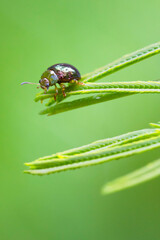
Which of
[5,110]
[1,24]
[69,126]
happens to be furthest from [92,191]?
[1,24]

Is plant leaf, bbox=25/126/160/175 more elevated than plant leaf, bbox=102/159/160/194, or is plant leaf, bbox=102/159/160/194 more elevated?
plant leaf, bbox=25/126/160/175

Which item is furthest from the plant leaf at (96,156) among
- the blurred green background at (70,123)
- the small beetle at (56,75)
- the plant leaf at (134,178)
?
the blurred green background at (70,123)

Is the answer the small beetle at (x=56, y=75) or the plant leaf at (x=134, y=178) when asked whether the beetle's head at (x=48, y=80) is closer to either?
the small beetle at (x=56, y=75)

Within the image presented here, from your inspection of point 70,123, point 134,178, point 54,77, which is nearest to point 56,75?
point 54,77

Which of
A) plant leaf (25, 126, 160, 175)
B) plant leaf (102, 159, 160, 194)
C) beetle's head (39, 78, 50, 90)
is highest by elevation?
beetle's head (39, 78, 50, 90)

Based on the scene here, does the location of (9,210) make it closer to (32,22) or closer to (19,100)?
(19,100)

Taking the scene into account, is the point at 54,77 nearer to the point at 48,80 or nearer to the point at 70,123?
the point at 48,80

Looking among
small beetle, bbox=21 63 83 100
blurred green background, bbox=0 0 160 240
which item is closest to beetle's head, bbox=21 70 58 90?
small beetle, bbox=21 63 83 100

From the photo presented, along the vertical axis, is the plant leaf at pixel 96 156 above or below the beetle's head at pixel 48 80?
below

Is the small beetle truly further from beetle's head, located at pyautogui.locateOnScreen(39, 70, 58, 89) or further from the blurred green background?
the blurred green background
